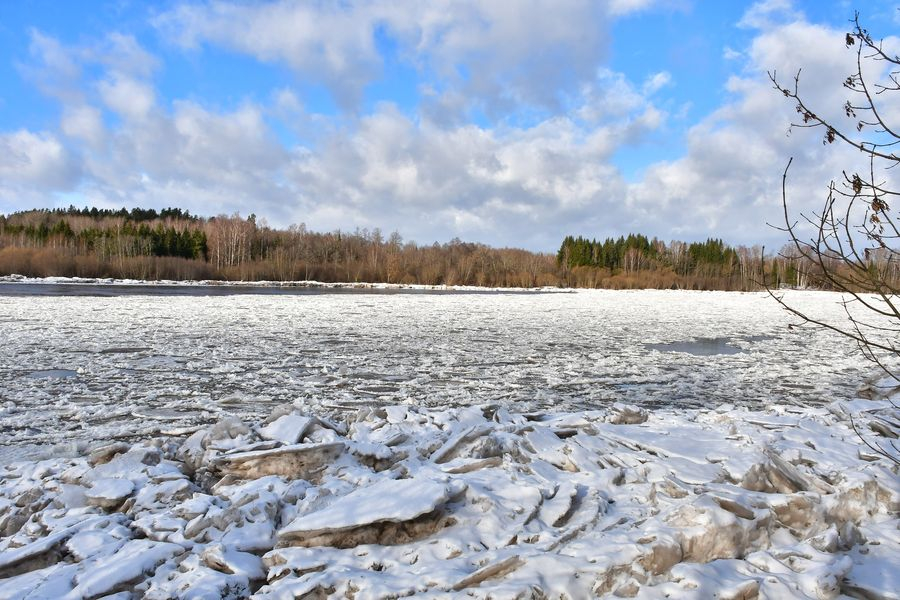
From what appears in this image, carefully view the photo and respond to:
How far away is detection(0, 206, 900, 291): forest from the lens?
6053cm

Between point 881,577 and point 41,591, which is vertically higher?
point 881,577

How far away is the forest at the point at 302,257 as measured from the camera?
199ft

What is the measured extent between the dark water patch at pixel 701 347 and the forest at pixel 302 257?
57.6 meters

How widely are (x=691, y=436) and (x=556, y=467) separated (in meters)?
1.47

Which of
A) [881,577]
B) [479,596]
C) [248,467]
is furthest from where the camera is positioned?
[248,467]

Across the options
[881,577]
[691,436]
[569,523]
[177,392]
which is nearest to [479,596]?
[569,523]

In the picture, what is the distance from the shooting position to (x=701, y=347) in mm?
13328

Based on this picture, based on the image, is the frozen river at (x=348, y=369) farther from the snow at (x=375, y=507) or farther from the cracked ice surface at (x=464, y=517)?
the snow at (x=375, y=507)

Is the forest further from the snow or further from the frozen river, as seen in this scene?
the snow

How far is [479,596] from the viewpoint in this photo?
2.60 metres

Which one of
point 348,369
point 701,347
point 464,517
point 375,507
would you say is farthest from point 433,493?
point 701,347

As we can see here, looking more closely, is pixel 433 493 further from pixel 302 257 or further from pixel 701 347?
pixel 302 257

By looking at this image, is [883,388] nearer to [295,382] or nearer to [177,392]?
[295,382]

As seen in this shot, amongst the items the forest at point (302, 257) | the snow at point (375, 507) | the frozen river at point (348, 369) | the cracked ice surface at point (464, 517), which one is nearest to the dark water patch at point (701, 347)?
the frozen river at point (348, 369)
